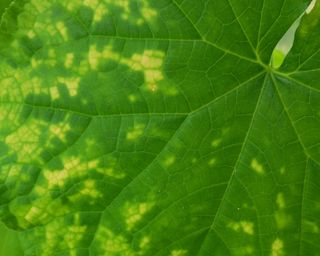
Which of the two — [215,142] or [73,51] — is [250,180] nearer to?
[215,142]

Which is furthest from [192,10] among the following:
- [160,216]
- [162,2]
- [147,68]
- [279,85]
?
[160,216]

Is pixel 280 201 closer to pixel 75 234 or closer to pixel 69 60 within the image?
pixel 75 234

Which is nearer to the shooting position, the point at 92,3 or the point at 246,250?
the point at 92,3

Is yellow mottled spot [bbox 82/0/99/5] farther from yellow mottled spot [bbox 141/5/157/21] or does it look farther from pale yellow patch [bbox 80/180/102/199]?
pale yellow patch [bbox 80/180/102/199]

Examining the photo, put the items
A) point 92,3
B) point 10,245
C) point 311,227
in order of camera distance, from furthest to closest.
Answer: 1. point 10,245
2. point 311,227
3. point 92,3

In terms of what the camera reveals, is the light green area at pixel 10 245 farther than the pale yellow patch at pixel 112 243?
Yes

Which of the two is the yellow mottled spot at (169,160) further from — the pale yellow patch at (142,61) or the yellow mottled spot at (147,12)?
the yellow mottled spot at (147,12)

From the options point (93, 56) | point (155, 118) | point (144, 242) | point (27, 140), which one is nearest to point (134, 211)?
point (144, 242)

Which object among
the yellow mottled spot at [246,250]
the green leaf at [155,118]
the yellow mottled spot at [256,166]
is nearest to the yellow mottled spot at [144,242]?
the green leaf at [155,118]
